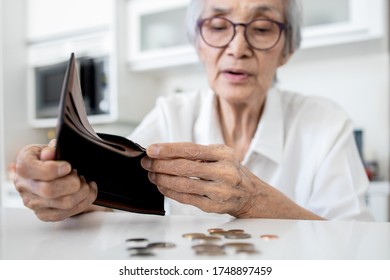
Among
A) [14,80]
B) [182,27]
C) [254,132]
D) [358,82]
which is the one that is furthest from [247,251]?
[14,80]

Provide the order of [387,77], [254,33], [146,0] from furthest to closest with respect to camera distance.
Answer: [146,0]
[387,77]
[254,33]

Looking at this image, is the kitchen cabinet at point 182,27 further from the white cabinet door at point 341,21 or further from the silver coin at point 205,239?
the silver coin at point 205,239

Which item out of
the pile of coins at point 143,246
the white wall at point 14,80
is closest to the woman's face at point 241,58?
the pile of coins at point 143,246

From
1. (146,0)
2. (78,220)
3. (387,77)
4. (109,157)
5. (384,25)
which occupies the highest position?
(146,0)

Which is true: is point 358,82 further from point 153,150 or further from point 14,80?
point 14,80

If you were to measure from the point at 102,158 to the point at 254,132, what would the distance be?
0.72 m

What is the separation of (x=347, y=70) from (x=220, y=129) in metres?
1.47

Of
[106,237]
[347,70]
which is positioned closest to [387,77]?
[347,70]

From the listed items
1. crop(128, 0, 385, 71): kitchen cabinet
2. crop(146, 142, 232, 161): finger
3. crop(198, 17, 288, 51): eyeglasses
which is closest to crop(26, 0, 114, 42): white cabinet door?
crop(128, 0, 385, 71): kitchen cabinet

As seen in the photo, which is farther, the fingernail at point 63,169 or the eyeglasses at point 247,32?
the eyeglasses at point 247,32

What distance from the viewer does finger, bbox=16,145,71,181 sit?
1.73ft

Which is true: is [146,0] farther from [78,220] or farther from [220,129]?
[78,220]

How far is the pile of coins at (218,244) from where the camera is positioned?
0.42 metres

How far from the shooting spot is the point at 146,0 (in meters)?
2.61
